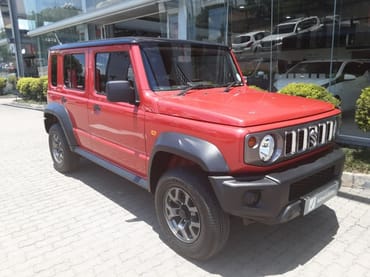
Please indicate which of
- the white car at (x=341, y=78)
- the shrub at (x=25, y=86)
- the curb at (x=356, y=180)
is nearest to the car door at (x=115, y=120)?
the curb at (x=356, y=180)

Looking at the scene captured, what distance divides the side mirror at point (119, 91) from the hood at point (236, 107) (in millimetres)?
336

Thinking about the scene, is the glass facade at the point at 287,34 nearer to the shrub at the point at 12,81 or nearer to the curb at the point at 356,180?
the curb at the point at 356,180

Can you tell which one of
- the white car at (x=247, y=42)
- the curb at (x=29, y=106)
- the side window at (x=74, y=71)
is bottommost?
the curb at (x=29, y=106)

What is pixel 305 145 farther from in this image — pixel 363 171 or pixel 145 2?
pixel 145 2

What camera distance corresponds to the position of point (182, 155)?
2820mm

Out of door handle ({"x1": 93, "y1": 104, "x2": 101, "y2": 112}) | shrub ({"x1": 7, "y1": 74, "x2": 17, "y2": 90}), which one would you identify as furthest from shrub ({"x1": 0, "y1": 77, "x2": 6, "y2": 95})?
door handle ({"x1": 93, "y1": 104, "x2": 101, "y2": 112})

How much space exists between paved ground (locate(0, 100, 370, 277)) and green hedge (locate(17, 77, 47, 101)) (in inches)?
449

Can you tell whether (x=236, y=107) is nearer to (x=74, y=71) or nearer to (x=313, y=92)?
(x=74, y=71)

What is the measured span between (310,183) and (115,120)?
7.27 ft

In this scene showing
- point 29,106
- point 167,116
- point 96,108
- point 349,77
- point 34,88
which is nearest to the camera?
point 167,116

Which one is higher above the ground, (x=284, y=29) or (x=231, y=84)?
(x=284, y=29)

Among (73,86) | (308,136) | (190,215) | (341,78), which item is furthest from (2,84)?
(308,136)

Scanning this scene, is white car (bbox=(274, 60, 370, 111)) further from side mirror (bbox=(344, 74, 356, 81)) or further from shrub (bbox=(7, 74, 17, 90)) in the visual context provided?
shrub (bbox=(7, 74, 17, 90))

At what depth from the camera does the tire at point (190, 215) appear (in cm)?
275
